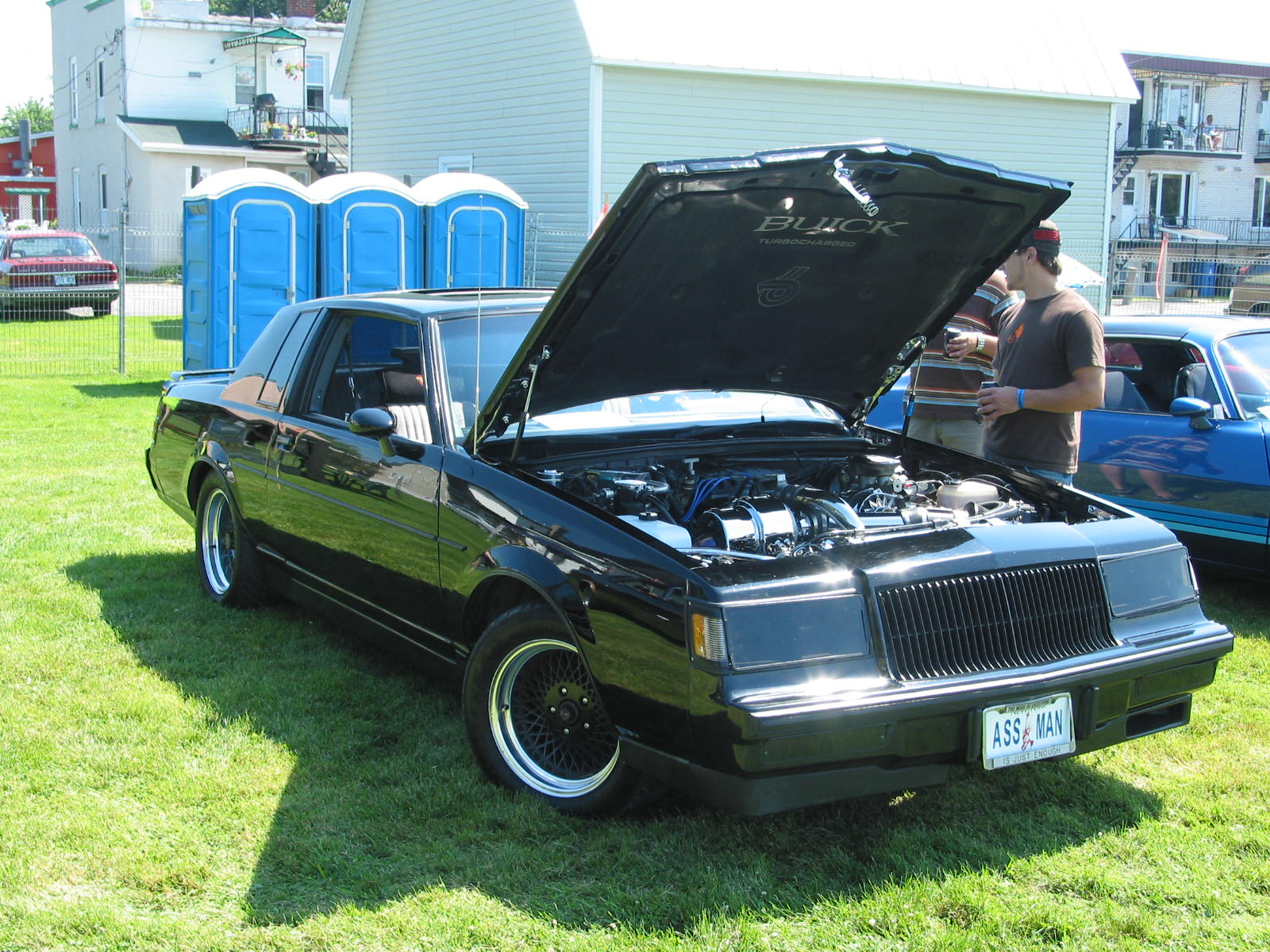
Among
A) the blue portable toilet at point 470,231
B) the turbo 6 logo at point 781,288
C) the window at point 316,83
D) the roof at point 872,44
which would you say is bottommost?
the turbo 6 logo at point 781,288

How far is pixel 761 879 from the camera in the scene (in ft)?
11.1

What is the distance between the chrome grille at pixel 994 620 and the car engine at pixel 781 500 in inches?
12.1

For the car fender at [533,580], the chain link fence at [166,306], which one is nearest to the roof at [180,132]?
the chain link fence at [166,306]

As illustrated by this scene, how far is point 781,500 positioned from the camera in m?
4.25

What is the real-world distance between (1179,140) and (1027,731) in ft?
145

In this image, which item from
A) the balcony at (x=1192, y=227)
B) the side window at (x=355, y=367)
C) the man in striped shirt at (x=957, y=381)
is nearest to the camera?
the side window at (x=355, y=367)

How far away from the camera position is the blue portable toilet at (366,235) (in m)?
14.6

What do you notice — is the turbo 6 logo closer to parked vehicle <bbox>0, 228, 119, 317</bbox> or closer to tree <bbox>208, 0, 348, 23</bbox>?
parked vehicle <bbox>0, 228, 119, 317</bbox>

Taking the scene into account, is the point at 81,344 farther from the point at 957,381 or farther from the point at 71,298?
the point at 957,381

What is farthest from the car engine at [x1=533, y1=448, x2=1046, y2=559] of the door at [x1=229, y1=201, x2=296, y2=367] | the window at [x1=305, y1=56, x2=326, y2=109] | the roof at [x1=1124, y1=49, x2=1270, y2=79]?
the roof at [x1=1124, y1=49, x2=1270, y2=79]

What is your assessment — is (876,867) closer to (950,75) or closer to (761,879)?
(761,879)

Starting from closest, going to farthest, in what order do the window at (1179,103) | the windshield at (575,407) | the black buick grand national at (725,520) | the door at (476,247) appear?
the black buick grand national at (725,520) < the windshield at (575,407) < the door at (476,247) < the window at (1179,103)

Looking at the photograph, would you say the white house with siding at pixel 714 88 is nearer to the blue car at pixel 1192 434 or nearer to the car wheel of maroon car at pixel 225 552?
the blue car at pixel 1192 434

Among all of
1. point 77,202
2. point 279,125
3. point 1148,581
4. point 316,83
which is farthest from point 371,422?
point 77,202
